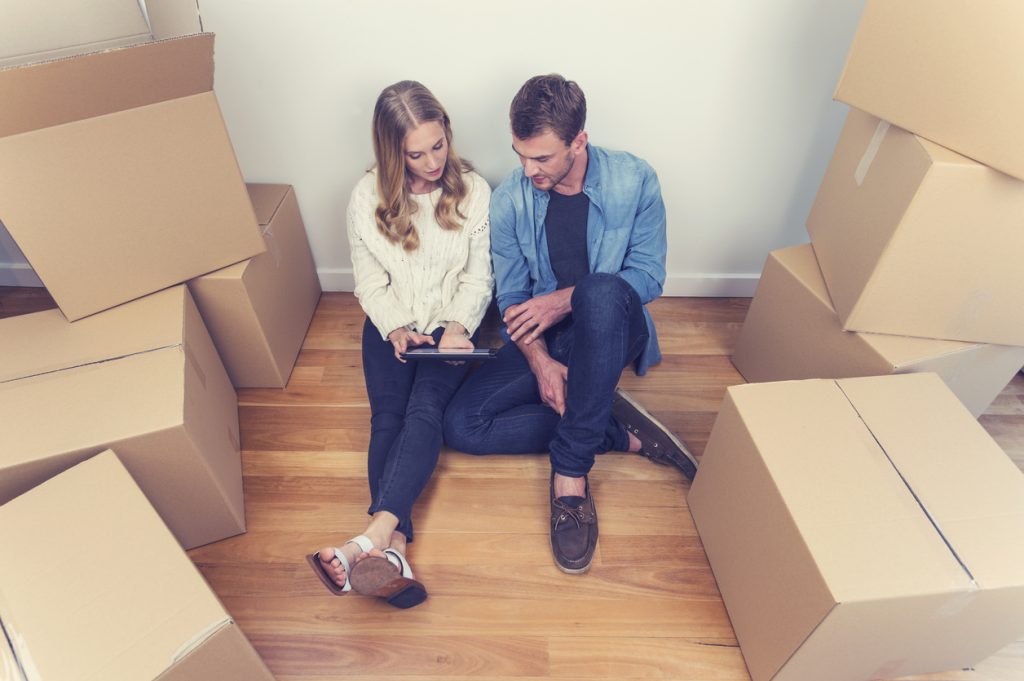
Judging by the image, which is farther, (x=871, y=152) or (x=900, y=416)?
(x=871, y=152)

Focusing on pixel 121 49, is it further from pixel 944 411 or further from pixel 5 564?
pixel 944 411

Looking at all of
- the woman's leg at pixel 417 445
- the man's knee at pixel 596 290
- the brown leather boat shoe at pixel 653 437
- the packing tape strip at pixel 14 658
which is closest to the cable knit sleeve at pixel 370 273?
the woman's leg at pixel 417 445

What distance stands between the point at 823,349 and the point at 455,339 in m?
0.82

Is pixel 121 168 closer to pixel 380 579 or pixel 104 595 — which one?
pixel 104 595

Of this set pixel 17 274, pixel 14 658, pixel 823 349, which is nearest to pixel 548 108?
pixel 823 349

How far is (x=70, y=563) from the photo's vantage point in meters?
0.85

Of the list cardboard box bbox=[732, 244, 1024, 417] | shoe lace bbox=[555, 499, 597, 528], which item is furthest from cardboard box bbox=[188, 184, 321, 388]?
cardboard box bbox=[732, 244, 1024, 417]

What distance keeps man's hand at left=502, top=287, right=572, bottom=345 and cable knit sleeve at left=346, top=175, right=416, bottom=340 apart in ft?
0.84

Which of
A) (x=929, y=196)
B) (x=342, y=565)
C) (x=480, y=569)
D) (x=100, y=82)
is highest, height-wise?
(x=100, y=82)

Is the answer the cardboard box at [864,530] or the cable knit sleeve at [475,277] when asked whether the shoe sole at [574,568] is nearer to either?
the cardboard box at [864,530]

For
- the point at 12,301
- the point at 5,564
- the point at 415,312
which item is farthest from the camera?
the point at 12,301

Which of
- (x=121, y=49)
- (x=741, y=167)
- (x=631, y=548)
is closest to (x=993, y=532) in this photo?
(x=631, y=548)

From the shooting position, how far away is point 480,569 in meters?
1.19

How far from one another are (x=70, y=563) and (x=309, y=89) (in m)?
1.08
